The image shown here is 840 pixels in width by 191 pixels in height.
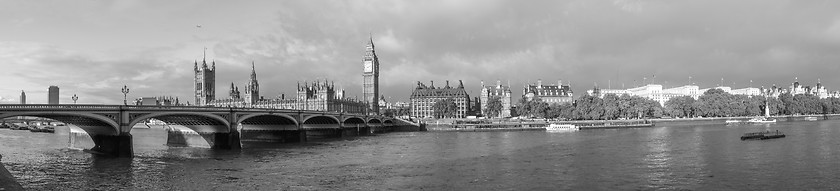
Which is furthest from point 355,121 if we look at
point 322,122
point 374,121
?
point 322,122

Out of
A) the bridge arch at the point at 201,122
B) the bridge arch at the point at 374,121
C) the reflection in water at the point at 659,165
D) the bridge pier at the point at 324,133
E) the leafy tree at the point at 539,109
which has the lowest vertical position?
the reflection in water at the point at 659,165

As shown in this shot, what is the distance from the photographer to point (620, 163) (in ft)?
146

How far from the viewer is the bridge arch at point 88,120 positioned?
42.1 meters

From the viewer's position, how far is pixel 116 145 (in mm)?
48219

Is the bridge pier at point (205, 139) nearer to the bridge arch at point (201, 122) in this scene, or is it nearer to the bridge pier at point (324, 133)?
the bridge arch at point (201, 122)

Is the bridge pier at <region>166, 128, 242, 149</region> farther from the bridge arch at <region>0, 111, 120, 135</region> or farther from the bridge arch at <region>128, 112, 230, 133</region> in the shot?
the bridge arch at <region>0, 111, 120, 135</region>

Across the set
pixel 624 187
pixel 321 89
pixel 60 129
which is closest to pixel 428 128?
pixel 321 89

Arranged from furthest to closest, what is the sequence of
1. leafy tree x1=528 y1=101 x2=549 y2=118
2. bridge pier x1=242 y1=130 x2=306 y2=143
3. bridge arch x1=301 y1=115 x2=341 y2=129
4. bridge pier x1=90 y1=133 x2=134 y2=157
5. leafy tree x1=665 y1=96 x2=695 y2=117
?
leafy tree x1=528 y1=101 x2=549 y2=118 < leafy tree x1=665 y1=96 x2=695 y2=117 < bridge arch x1=301 y1=115 x2=341 y2=129 < bridge pier x1=242 y1=130 x2=306 y2=143 < bridge pier x1=90 y1=133 x2=134 y2=157

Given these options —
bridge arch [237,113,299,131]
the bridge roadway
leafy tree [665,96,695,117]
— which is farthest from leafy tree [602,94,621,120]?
bridge arch [237,113,299,131]

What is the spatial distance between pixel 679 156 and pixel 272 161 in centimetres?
3335

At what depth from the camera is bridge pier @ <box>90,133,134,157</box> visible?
157ft

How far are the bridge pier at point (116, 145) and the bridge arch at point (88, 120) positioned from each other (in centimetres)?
45

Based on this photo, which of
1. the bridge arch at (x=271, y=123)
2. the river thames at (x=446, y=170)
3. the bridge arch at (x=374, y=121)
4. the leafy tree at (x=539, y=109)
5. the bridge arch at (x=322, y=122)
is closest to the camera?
the river thames at (x=446, y=170)

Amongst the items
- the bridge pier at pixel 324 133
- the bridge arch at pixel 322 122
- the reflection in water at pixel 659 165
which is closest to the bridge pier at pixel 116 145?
the reflection in water at pixel 659 165
